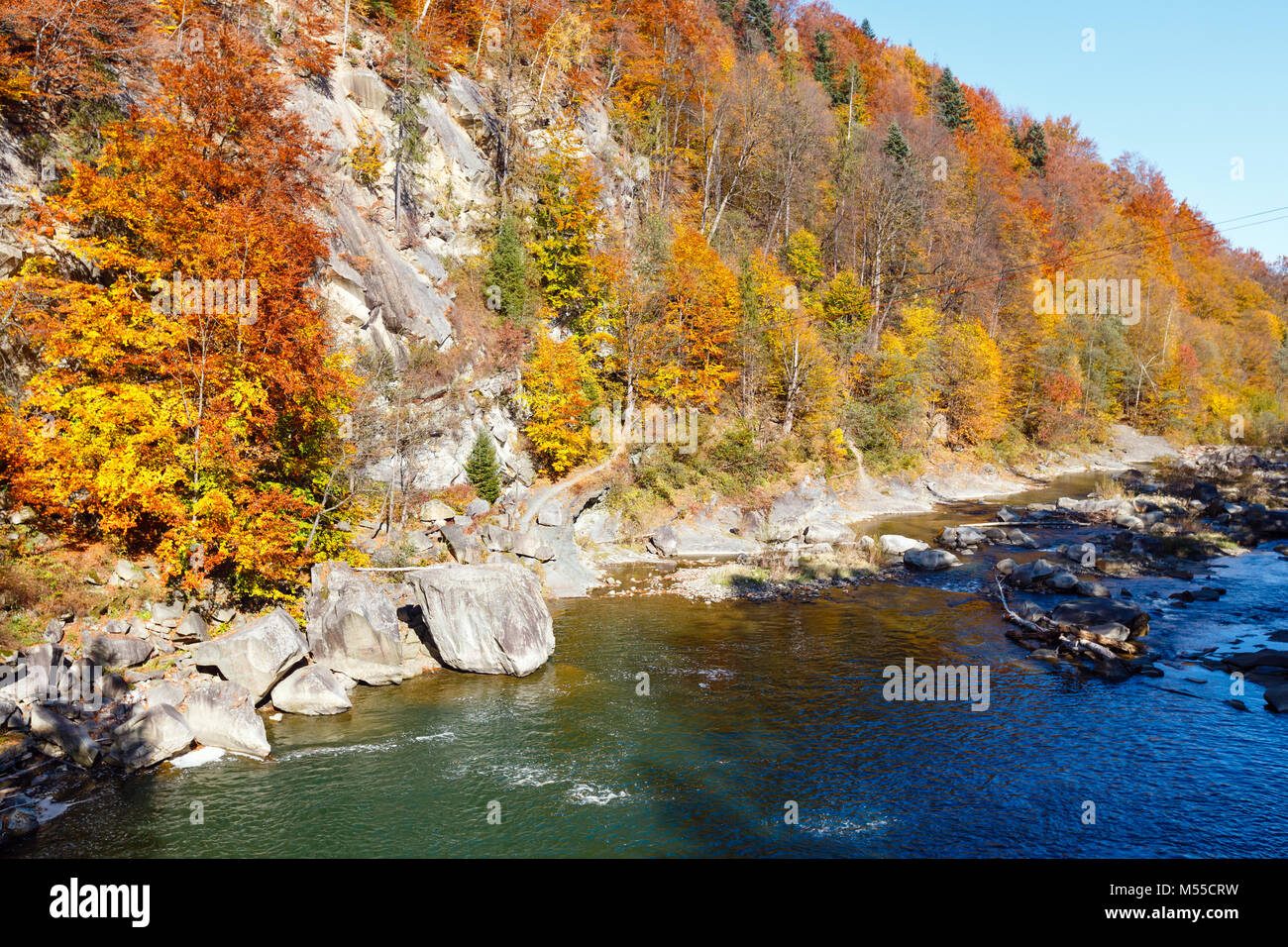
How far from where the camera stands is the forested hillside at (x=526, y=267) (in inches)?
638

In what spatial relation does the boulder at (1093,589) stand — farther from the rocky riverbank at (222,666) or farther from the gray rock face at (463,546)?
the gray rock face at (463,546)

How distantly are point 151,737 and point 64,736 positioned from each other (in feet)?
4.46

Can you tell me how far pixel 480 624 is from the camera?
57.2 feet

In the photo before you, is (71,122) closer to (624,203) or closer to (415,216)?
(415,216)

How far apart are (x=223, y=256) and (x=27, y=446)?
20.4 ft

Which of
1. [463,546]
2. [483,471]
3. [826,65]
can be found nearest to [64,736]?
[463,546]

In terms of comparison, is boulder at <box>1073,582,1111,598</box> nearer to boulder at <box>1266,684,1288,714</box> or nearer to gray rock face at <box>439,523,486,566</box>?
boulder at <box>1266,684,1288,714</box>

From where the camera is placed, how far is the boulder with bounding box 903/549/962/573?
2648cm

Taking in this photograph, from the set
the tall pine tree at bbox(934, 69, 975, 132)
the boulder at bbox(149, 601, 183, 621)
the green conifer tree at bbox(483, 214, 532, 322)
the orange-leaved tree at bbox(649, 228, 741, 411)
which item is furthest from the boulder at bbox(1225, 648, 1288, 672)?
the tall pine tree at bbox(934, 69, 975, 132)

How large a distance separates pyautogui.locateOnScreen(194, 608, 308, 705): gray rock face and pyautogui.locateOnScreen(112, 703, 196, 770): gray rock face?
5.72ft

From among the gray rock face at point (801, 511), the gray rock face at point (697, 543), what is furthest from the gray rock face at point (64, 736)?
the gray rock face at point (801, 511)

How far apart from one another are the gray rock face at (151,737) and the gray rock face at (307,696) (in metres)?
2.07
